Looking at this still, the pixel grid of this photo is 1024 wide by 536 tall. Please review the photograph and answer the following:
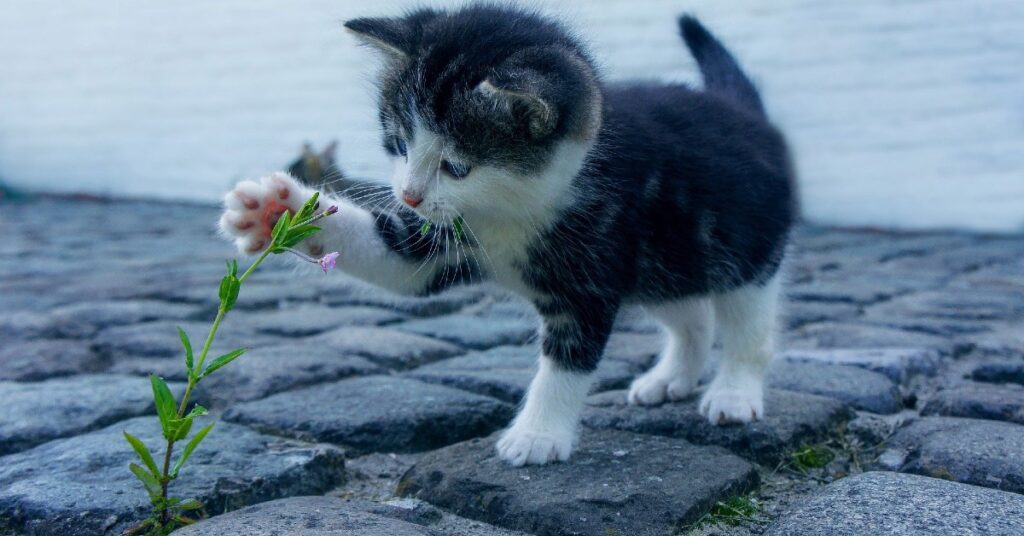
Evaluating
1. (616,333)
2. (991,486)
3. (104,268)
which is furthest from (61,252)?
(991,486)

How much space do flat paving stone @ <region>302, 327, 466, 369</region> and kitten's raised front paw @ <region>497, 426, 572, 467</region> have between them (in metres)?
0.94

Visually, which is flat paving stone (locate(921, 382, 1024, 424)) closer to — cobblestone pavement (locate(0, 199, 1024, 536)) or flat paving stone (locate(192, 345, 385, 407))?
cobblestone pavement (locate(0, 199, 1024, 536))

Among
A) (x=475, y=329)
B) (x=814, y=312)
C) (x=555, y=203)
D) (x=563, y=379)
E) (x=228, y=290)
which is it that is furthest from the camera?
(x=814, y=312)

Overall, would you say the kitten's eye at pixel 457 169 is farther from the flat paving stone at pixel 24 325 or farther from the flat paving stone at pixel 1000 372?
the flat paving stone at pixel 24 325

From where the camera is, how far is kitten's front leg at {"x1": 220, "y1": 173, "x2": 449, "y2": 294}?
6.75ft

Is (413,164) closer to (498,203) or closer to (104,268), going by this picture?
(498,203)

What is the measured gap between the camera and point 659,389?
2.52m

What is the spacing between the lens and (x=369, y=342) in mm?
Answer: 3150

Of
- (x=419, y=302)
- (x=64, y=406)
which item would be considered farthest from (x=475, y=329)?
(x=64, y=406)

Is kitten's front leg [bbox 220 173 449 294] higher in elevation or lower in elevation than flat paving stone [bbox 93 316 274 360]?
higher

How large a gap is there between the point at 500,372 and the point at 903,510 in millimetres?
1367

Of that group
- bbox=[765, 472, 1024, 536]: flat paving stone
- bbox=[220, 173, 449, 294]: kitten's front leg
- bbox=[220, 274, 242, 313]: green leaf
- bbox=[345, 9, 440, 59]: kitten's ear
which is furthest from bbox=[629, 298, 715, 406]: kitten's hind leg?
bbox=[220, 274, 242, 313]: green leaf

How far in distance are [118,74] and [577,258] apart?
29.4ft

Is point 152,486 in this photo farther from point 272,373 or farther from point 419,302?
point 419,302
